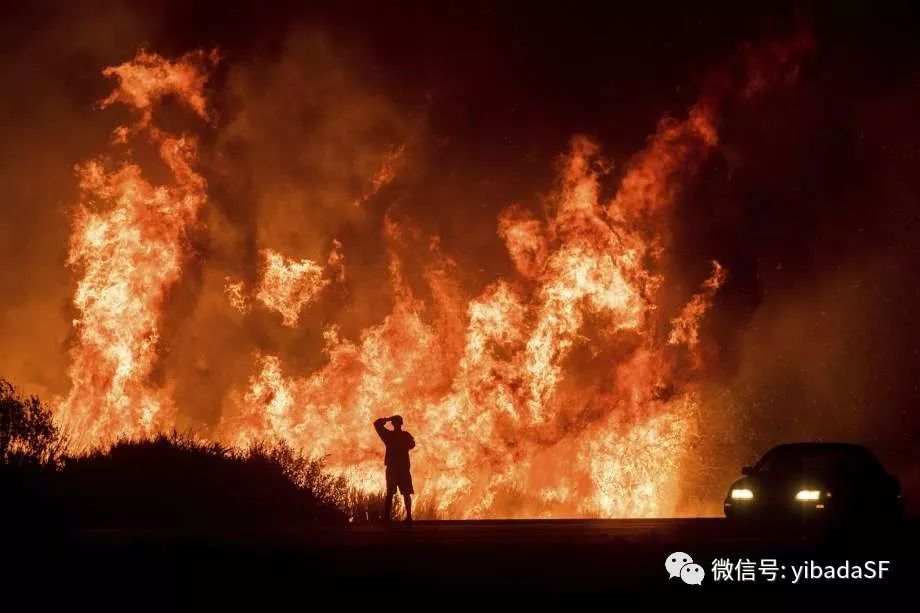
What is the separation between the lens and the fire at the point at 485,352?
3247 centimetres

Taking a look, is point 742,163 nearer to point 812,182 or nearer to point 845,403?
point 812,182

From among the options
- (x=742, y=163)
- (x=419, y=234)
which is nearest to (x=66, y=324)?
(x=419, y=234)

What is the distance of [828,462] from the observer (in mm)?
18297

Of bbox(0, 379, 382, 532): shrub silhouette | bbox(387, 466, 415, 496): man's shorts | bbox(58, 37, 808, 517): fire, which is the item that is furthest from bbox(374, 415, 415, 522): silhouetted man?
bbox(58, 37, 808, 517): fire

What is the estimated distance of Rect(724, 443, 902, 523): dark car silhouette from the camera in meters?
16.9

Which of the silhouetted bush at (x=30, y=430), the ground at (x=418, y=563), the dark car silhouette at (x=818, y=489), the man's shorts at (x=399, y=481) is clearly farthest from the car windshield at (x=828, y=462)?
the silhouetted bush at (x=30, y=430)

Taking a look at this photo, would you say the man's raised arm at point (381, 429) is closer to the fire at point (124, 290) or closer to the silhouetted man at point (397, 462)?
the silhouetted man at point (397, 462)

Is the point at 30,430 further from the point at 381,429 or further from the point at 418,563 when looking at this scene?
the point at 418,563

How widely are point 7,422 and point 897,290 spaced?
32.6 metres

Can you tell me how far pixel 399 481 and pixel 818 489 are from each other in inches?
338

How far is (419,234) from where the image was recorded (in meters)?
39.3

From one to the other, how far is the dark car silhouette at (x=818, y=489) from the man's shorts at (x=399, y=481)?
6686 mm

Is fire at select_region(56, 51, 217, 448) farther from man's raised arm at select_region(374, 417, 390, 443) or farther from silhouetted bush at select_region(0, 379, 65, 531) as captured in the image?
man's raised arm at select_region(374, 417, 390, 443)

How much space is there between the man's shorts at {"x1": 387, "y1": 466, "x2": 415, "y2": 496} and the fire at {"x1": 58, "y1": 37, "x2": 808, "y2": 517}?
6.64 meters
